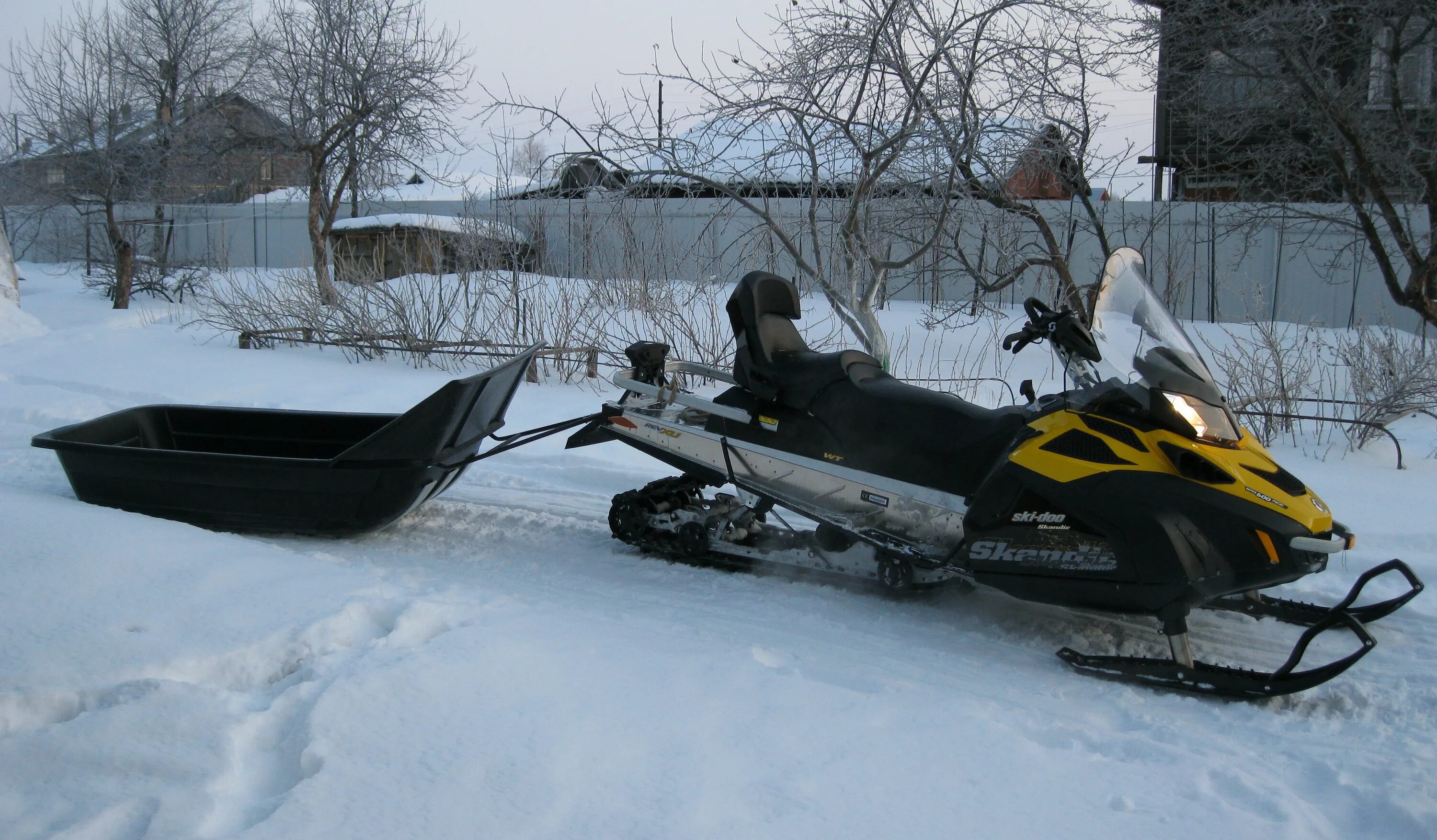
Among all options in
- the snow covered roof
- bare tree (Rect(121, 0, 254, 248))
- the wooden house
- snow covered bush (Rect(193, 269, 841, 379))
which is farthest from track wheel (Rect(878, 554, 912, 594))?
bare tree (Rect(121, 0, 254, 248))

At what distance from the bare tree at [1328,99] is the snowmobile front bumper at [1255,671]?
18.0 feet

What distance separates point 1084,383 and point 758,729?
1603mm

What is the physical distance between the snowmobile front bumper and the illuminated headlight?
23.6 inches

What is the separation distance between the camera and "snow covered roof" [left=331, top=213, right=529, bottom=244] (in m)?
9.72

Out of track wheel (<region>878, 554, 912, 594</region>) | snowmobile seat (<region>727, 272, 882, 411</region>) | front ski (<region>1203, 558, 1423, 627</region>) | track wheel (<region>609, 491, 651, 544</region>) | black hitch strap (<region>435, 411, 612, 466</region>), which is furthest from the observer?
black hitch strap (<region>435, 411, 612, 466</region>)

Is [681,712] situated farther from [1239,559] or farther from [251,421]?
[251,421]

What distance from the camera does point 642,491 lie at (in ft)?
14.9

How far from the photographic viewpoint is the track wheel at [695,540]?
13.9 feet

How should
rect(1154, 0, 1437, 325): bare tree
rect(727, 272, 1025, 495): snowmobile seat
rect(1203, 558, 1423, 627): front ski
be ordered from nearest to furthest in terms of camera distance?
rect(1203, 558, 1423, 627): front ski → rect(727, 272, 1025, 495): snowmobile seat → rect(1154, 0, 1437, 325): bare tree

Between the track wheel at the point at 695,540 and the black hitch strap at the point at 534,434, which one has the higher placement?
the black hitch strap at the point at 534,434

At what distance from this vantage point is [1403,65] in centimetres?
815

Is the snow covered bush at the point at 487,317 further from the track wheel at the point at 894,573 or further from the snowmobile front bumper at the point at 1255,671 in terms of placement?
the snowmobile front bumper at the point at 1255,671

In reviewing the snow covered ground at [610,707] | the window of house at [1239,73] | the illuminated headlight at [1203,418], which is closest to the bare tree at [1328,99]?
the window of house at [1239,73]

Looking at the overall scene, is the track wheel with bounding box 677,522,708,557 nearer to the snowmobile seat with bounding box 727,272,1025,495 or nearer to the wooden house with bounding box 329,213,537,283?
the snowmobile seat with bounding box 727,272,1025,495
